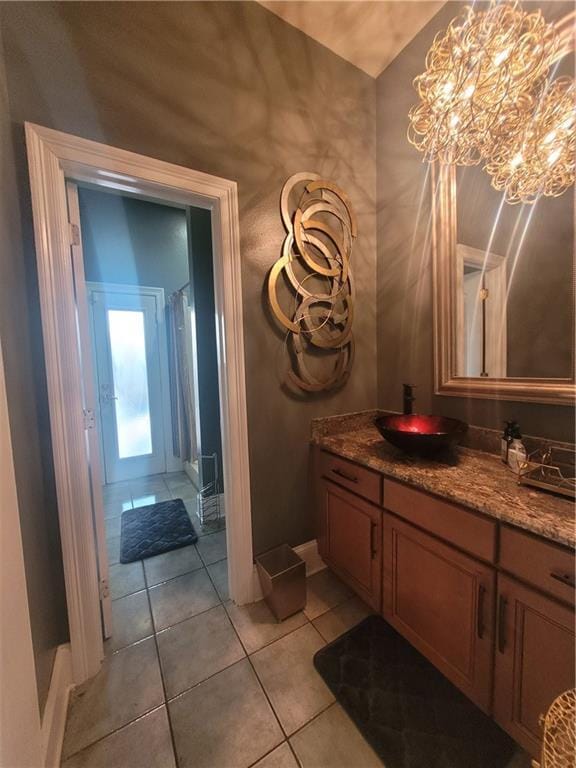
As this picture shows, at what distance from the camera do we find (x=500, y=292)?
138 centimetres

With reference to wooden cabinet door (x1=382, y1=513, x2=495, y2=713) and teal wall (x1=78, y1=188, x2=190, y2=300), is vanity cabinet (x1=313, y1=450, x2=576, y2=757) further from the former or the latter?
teal wall (x1=78, y1=188, x2=190, y2=300)

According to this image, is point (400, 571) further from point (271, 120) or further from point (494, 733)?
point (271, 120)

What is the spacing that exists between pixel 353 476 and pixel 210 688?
3.47 feet

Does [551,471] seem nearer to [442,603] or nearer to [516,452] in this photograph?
[516,452]

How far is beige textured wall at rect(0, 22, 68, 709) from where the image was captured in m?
0.92

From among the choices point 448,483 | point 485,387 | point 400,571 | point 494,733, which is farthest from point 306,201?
point 494,733

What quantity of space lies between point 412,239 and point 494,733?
226cm

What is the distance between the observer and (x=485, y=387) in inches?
56.2

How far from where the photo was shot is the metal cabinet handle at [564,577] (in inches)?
29.5

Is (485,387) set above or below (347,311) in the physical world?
below

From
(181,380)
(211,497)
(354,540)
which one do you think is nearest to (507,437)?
(354,540)

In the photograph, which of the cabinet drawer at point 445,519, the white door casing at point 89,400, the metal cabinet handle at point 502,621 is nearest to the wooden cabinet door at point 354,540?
the cabinet drawer at point 445,519

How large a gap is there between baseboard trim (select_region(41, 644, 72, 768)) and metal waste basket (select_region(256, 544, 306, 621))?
0.87 meters

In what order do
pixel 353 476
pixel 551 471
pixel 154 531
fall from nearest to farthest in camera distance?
1. pixel 551 471
2. pixel 353 476
3. pixel 154 531
